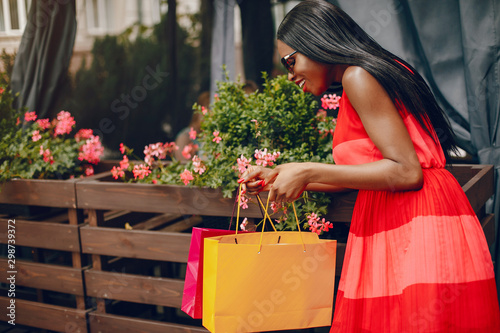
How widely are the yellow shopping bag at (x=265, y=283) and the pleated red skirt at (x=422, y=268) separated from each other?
0.41 ft

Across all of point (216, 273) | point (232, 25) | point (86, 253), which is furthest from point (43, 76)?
point (216, 273)

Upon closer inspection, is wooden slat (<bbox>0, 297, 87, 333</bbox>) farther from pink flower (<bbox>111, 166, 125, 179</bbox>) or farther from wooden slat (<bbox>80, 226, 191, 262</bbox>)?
pink flower (<bbox>111, 166, 125, 179</bbox>)

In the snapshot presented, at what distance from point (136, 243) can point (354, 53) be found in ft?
5.57

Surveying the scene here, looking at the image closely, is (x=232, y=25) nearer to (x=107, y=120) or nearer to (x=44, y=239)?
(x=44, y=239)

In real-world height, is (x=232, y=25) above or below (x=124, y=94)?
above

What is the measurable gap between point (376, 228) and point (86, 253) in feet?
6.35

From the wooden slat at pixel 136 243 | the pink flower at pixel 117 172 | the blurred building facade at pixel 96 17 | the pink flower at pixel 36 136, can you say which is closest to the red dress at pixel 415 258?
the wooden slat at pixel 136 243

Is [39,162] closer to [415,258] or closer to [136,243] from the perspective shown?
[136,243]

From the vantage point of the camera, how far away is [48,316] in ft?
9.03

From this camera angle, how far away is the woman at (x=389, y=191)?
1169 millimetres

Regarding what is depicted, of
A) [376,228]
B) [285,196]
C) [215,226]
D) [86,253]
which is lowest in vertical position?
[86,253]

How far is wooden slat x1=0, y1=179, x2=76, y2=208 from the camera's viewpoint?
8.54 feet

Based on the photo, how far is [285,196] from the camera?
1.26 m

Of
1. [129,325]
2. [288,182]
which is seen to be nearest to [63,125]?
[129,325]
